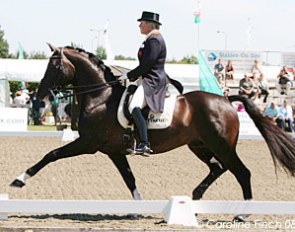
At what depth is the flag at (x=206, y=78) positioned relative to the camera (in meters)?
25.1

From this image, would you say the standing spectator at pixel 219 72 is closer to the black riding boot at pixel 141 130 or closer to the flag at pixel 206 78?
the flag at pixel 206 78

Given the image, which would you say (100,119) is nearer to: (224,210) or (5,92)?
(224,210)

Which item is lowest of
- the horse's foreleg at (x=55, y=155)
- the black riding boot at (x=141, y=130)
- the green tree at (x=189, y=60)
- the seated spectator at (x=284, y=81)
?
the green tree at (x=189, y=60)

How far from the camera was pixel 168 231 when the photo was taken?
617 centimetres

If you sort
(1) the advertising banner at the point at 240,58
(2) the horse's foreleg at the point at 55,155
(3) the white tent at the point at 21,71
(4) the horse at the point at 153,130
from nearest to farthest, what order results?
(2) the horse's foreleg at the point at 55,155, (4) the horse at the point at 153,130, (3) the white tent at the point at 21,71, (1) the advertising banner at the point at 240,58

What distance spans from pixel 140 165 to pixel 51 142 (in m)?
5.29

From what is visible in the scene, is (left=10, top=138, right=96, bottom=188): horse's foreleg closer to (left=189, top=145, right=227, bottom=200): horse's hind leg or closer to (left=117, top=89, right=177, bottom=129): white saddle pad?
Answer: (left=117, top=89, right=177, bottom=129): white saddle pad

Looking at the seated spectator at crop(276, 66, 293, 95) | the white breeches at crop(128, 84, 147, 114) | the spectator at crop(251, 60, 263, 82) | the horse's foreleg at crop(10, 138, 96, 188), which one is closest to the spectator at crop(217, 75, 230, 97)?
the spectator at crop(251, 60, 263, 82)

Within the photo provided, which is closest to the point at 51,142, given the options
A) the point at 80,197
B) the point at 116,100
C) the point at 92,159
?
the point at 92,159

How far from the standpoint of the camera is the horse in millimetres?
7578

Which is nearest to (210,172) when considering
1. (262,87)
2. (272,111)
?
(272,111)

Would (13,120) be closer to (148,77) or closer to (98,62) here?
(98,62)

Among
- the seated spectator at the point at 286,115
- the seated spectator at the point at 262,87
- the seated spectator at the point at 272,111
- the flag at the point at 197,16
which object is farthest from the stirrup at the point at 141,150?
the flag at the point at 197,16

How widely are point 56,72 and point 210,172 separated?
2180 mm
